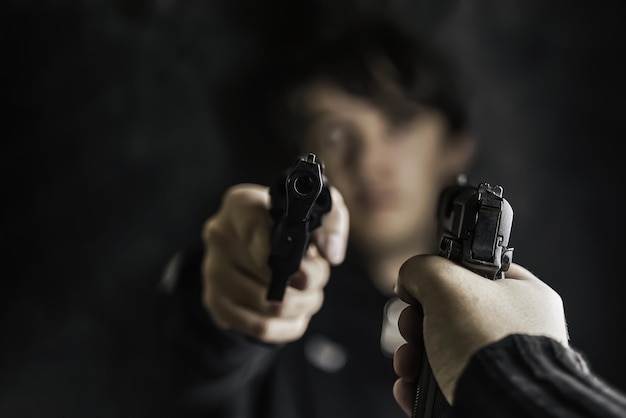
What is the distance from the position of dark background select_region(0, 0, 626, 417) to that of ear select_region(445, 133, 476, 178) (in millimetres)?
54

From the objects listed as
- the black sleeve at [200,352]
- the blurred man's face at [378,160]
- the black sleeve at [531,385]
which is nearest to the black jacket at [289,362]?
the black sleeve at [200,352]

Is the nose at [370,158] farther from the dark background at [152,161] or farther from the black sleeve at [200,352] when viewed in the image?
the black sleeve at [200,352]

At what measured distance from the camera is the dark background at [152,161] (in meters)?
1.08

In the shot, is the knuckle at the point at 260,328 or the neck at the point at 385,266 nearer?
the knuckle at the point at 260,328

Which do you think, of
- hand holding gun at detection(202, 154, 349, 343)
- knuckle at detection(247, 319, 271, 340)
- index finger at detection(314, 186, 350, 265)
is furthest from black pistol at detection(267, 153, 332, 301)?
knuckle at detection(247, 319, 271, 340)

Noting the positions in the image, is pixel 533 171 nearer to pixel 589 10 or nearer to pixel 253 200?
pixel 589 10

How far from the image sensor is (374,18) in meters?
1.16

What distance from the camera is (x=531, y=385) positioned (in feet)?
0.77

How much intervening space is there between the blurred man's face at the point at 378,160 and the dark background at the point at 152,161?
0.41ft

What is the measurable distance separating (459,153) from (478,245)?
2.92 feet

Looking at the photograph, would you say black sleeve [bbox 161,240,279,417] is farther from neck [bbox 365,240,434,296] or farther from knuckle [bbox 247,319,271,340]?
neck [bbox 365,240,434,296]

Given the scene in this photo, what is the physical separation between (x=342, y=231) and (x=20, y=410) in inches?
33.7

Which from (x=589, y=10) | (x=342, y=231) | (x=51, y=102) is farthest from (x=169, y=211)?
(x=589, y=10)

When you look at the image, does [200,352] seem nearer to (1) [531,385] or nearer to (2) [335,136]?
(2) [335,136]
